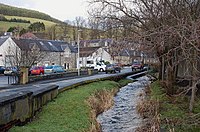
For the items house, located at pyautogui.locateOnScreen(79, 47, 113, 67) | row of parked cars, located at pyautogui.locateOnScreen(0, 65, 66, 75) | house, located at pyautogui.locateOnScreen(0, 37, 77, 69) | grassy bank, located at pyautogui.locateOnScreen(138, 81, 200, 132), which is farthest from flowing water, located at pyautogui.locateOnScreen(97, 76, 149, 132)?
house, located at pyautogui.locateOnScreen(79, 47, 113, 67)

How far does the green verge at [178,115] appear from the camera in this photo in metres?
11.4

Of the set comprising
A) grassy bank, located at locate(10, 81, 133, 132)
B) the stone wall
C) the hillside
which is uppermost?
the hillside

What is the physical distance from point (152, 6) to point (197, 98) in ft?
24.3

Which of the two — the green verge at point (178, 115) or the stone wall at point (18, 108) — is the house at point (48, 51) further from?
the stone wall at point (18, 108)

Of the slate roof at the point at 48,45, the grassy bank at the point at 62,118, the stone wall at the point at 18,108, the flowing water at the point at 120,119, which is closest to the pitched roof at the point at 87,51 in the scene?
the slate roof at the point at 48,45

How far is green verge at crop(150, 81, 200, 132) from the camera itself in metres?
11.4

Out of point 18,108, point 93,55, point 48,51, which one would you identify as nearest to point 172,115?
point 18,108

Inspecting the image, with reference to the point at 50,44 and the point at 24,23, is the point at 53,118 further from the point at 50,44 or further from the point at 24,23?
the point at 24,23

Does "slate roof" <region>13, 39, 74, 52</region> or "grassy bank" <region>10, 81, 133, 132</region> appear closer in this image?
"grassy bank" <region>10, 81, 133, 132</region>

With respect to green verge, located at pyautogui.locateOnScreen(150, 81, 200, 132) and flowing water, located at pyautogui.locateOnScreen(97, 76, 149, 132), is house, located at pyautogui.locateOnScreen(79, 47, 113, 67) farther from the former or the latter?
green verge, located at pyautogui.locateOnScreen(150, 81, 200, 132)

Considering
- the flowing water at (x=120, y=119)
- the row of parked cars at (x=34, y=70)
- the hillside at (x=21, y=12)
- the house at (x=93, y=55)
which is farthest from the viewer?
the hillside at (x=21, y=12)

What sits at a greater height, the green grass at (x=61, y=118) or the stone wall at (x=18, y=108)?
the stone wall at (x=18, y=108)

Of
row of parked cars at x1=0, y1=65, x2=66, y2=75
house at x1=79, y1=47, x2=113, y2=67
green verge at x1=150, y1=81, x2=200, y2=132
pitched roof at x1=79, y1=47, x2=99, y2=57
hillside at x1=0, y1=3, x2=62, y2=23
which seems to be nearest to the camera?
green verge at x1=150, y1=81, x2=200, y2=132

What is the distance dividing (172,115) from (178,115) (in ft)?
0.95
